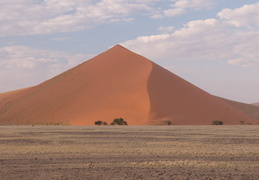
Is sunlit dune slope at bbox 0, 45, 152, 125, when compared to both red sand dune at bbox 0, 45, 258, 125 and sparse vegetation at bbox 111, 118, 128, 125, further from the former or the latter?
sparse vegetation at bbox 111, 118, 128, 125

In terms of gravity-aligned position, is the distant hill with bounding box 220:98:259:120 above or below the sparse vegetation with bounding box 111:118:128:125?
above

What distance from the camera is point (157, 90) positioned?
73188mm

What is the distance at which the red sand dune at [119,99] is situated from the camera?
66750 mm

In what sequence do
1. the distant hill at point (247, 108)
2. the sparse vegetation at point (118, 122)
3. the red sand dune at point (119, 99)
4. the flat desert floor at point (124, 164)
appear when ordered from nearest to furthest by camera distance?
the flat desert floor at point (124, 164)
the sparse vegetation at point (118, 122)
the red sand dune at point (119, 99)
the distant hill at point (247, 108)

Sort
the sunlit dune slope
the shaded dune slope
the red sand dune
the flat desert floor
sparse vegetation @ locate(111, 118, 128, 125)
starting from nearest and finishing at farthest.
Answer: the flat desert floor, sparse vegetation @ locate(111, 118, 128, 125), the shaded dune slope, the red sand dune, the sunlit dune slope

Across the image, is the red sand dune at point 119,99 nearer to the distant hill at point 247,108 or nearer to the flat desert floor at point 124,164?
the distant hill at point 247,108

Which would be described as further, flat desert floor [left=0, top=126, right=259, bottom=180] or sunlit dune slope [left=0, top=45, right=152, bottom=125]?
sunlit dune slope [left=0, top=45, right=152, bottom=125]

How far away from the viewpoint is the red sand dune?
66.8m

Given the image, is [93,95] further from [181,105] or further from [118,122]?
[118,122]

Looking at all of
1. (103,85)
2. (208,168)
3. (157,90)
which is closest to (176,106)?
(157,90)

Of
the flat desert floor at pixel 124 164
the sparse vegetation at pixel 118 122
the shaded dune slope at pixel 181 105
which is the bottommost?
the flat desert floor at pixel 124 164

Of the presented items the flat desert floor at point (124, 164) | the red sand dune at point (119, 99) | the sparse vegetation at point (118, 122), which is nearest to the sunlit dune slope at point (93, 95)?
the red sand dune at point (119, 99)

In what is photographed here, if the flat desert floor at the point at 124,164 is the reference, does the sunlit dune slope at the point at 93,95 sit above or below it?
above

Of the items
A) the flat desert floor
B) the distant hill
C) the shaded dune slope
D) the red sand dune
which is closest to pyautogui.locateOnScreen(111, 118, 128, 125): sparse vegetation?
the red sand dune
